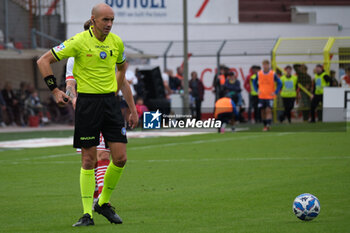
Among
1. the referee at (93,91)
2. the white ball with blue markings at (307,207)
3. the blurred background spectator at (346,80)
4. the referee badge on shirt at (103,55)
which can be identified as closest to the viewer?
the white ball with blue markings at (307,207)

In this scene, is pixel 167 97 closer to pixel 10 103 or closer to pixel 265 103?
pixel 10 103

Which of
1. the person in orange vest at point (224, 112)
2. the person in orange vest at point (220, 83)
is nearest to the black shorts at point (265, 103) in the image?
the person in orange vest at point (224, 112)

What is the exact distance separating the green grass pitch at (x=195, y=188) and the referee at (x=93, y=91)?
0.53 metres

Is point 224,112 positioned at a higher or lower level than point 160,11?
lower

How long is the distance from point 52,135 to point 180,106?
20.4ft

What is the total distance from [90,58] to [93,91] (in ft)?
1.09

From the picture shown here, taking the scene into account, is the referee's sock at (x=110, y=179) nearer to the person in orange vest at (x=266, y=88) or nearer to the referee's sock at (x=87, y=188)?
the referee's sock at (x=87, y=188)

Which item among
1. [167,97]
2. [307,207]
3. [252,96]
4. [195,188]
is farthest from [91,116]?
[252,96]

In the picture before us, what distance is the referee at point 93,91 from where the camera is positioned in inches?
303

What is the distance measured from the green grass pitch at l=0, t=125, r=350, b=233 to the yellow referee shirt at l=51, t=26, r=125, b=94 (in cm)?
140

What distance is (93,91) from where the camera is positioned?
7.82 metres

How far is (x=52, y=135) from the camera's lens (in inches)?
926

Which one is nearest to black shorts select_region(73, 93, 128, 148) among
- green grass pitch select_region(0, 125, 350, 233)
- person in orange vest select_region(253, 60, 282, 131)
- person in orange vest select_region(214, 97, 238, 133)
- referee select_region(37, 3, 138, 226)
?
referee select_region(37, 3, 138, 226)

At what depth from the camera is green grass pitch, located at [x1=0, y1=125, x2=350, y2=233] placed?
7.73 meters
